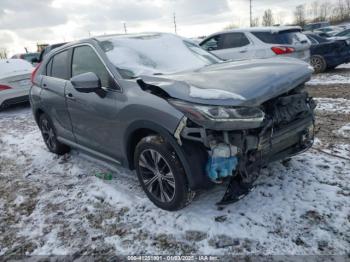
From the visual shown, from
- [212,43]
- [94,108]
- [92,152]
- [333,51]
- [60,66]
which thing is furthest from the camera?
[333,51]

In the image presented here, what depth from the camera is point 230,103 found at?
8.87 ft

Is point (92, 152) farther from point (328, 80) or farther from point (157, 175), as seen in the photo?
point (328, 80)

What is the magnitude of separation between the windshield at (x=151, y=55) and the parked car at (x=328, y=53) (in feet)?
27.8

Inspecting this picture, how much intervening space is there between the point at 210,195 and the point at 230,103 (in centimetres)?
133

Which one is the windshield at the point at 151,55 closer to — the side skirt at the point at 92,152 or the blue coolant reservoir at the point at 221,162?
the side skirt at the point at 92,152

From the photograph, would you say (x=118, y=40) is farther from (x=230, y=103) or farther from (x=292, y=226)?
(x=292, y=226)

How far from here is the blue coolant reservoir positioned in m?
2.75

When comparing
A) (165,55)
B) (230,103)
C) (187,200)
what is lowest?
(187,200)

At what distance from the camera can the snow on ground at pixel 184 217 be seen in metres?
2.88

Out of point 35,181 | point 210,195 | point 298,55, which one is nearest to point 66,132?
point 35,181

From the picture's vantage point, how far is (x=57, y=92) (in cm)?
461

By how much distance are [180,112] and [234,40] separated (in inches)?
294

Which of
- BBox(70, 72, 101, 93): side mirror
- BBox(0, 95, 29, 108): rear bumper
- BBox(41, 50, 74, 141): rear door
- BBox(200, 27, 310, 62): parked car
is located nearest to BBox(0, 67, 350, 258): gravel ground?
BBox(41, 50, 74, 141): rear door

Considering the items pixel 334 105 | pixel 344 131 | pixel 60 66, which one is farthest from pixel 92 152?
pixel 334 105
